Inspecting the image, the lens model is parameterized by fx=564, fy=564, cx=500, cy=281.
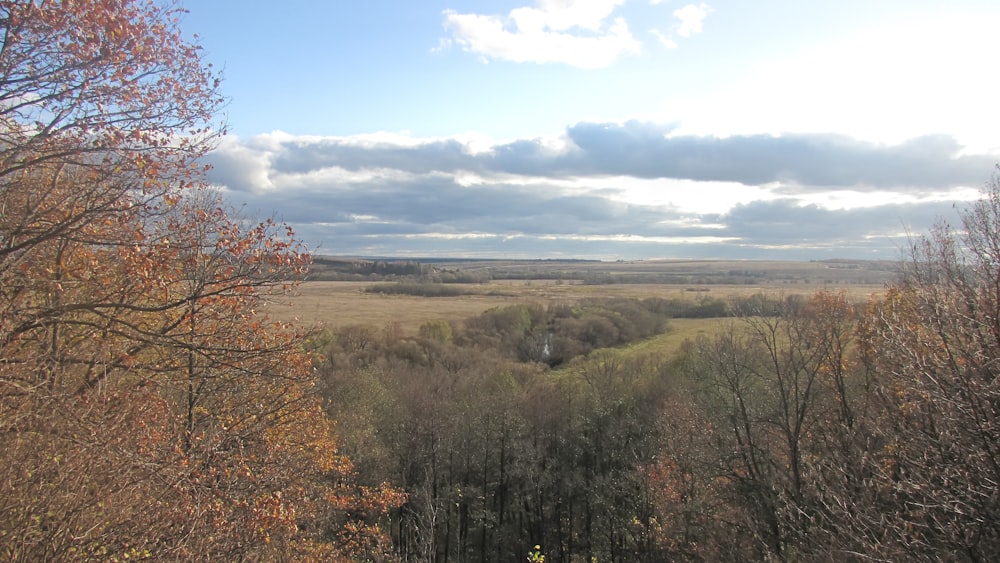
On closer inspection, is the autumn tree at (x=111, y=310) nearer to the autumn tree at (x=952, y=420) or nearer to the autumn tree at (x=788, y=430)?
the autumn tree at (x=952, y=420)

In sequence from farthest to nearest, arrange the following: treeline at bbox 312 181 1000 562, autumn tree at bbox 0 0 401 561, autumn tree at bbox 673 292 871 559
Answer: autumn tree at bbox 673 292 871 559 → treeline at bbox 312 181 1000 562 → autumn tree at bbox 0 0 401 561

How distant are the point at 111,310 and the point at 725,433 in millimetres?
20253

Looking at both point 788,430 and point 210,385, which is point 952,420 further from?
point 210,385

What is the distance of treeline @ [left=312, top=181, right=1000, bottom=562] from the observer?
9406 millimetres

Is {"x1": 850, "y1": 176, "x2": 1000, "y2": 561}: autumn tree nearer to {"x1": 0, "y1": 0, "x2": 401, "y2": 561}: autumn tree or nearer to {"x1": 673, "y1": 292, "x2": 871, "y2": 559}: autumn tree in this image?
{"x1": 673, "y1": 292, "x2": 871, "y2": 559}: autumn tree

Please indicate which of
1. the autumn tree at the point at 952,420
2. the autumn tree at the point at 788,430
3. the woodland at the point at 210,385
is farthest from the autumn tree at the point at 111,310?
the autumn tree at the point at 788,430

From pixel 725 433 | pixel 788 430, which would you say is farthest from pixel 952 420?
pixel 725 433

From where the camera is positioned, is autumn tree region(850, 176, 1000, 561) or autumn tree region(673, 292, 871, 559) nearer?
autumn tree region(850, 176, 1000, 561)

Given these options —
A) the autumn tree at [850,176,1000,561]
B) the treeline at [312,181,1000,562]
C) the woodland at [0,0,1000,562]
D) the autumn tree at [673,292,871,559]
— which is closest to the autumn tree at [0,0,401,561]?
the woodland at [0,0,1000,562]

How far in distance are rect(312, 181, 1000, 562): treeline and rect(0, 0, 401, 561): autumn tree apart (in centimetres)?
347

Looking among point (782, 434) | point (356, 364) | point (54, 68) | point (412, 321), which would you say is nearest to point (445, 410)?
point (356, 364)

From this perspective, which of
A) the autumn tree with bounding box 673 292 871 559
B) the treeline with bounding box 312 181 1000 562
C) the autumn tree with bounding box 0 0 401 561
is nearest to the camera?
the autumn tree with bounding box 0 0 401 561

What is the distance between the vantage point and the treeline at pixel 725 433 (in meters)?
9.41

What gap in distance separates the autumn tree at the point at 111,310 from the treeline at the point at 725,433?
11.4ft
